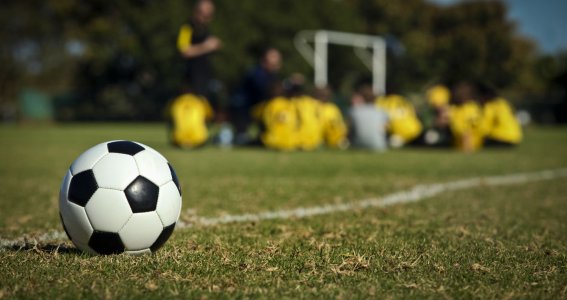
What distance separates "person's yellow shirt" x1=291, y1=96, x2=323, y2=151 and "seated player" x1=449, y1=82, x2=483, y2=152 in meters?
3.15

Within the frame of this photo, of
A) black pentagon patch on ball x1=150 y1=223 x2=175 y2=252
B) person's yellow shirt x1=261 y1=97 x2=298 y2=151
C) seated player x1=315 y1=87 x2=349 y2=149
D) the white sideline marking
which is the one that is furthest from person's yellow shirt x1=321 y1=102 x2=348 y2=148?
black pentagon patch on ball x1=150 y1=223 x2=175 y2=252

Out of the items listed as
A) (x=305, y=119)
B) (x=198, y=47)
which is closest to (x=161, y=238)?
(x=198, y=47)

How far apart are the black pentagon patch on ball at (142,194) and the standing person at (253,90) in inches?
425

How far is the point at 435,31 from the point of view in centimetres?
5522

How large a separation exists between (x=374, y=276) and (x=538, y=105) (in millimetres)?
43440

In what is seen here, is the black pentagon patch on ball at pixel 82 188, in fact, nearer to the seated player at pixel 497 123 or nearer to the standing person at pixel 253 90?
the standing person at pixel 253 90

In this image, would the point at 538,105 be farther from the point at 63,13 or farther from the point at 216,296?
the point at 216,296

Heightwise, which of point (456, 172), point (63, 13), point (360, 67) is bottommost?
point (456, 172)

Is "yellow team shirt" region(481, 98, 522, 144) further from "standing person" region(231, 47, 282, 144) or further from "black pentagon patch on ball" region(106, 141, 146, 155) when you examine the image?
"black pentagon patch on ball" region(106, 141, 146, 155)

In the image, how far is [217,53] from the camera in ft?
123

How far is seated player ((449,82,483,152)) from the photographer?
13.4m

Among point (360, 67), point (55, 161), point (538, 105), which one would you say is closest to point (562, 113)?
point (538, 105)

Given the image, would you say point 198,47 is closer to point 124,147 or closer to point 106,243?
point 124,147

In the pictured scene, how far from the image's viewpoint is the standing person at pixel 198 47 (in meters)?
→ 11.9
